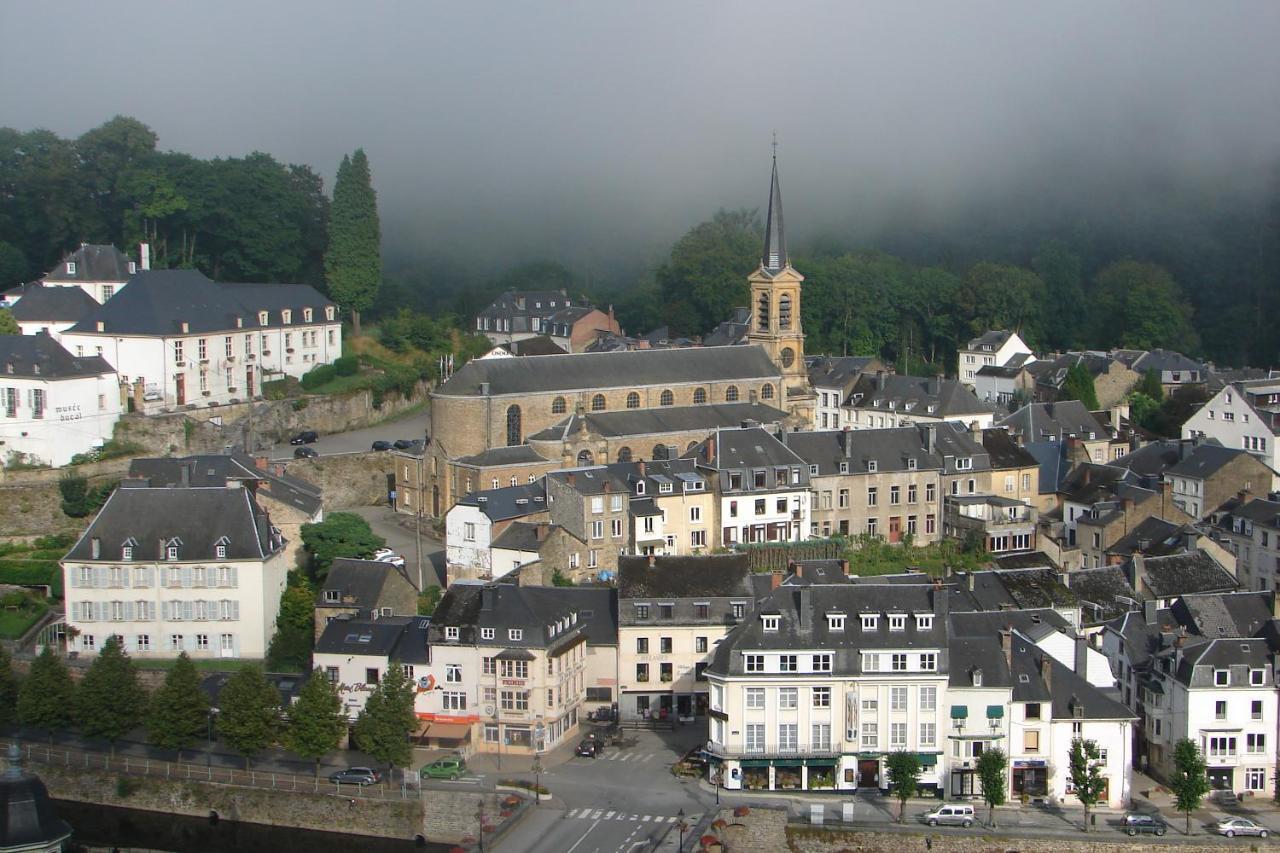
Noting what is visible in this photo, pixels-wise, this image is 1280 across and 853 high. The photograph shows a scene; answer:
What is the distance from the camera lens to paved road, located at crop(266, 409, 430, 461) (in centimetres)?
6400

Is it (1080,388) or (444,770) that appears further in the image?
(1080,388)

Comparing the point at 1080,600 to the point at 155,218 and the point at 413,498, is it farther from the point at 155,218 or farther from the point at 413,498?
the point at 155,218

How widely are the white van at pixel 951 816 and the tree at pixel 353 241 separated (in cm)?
4330

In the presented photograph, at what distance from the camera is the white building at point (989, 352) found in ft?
274

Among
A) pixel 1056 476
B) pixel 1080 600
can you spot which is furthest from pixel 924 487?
pixel 1080 600

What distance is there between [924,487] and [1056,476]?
17.4ft

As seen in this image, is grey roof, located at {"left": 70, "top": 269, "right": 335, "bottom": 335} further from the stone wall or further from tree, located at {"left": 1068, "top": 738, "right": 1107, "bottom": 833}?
tree, located at {"left": 1068, "top": 738, "right": 1107, "bottom": 833}

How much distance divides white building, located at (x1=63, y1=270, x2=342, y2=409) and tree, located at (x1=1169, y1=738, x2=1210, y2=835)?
37444mm

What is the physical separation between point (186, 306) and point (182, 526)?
17995mm

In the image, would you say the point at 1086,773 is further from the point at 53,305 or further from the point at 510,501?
the point at 53,305

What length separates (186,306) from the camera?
64.6 m

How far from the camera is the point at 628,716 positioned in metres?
45.3

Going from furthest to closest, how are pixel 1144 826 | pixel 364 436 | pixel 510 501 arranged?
pixel 364 436
pixel 510 501
pixel 1144 826

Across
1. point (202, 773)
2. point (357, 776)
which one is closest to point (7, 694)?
point (202, 773)
